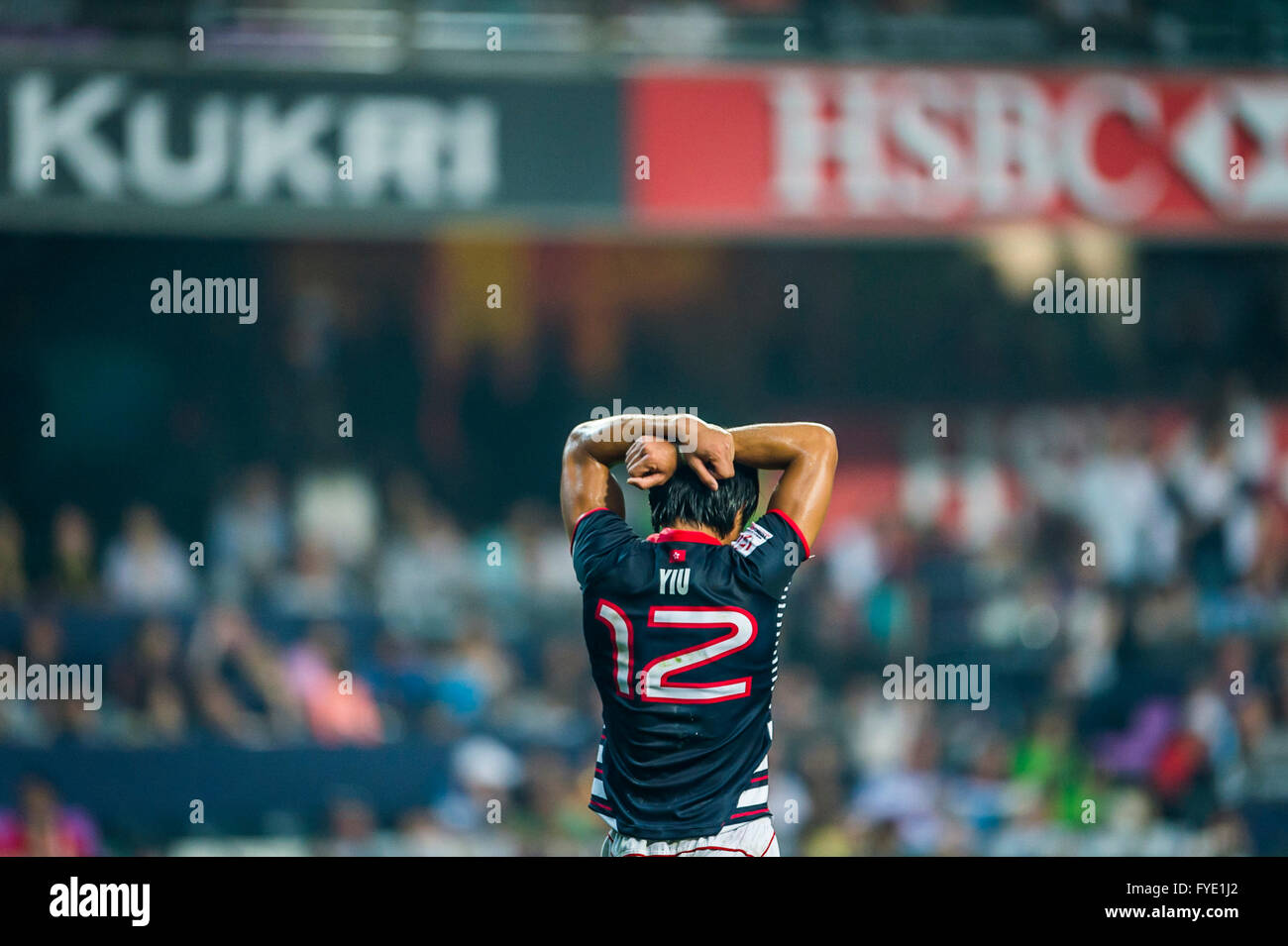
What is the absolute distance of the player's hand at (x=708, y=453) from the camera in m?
3.53

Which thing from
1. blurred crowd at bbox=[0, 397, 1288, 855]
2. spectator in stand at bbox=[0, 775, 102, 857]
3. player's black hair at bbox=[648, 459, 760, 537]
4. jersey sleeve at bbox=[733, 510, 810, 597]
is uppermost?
player's black hair at bbox=[648, 459, 760, 537]

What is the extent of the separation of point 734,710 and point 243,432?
8.19 metres

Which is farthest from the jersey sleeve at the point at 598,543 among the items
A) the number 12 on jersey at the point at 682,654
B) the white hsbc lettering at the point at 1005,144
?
the white hsbc lettering at the point at 1005,144

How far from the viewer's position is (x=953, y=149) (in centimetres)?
1020

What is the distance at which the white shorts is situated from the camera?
348cm

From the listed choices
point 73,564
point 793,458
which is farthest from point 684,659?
point 73,564

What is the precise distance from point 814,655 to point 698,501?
6188mm

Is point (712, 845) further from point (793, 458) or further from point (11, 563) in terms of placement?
point (11, 563)

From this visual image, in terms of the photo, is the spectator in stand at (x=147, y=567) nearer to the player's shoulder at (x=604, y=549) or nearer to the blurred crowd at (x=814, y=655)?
the blurred crowd at (x=814, y=655)

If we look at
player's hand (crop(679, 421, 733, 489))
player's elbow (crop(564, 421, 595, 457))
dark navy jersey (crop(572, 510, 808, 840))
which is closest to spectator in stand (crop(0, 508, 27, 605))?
player's elbow (crop(564, 421, 595, 457))

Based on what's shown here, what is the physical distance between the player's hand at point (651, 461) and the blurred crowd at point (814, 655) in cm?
525

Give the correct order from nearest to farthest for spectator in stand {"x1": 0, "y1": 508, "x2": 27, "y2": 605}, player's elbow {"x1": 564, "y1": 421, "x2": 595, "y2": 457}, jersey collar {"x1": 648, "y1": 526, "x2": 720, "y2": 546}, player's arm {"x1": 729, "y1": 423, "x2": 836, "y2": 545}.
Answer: jersey collar {"x1": 648, "y1": 526, "x2": 720, "y2": 546} → player's arm {"x1": 729, "y1": 423, "x2": 836, "y2": 545} → player's elbow {"x1": 564, "y1": 421, "x2": 595, "y2": 457} → spectator in stand {"x1": 0, "y1": 508, "x2": 27, "y2": 605}

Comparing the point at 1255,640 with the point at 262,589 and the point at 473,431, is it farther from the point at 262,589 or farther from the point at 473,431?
the point at 262,589

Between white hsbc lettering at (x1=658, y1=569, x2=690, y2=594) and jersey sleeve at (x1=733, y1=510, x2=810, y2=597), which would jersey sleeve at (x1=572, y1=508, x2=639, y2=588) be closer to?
white hsbc lettering at (x1=658, y1=569, x2=690, y2=594)
